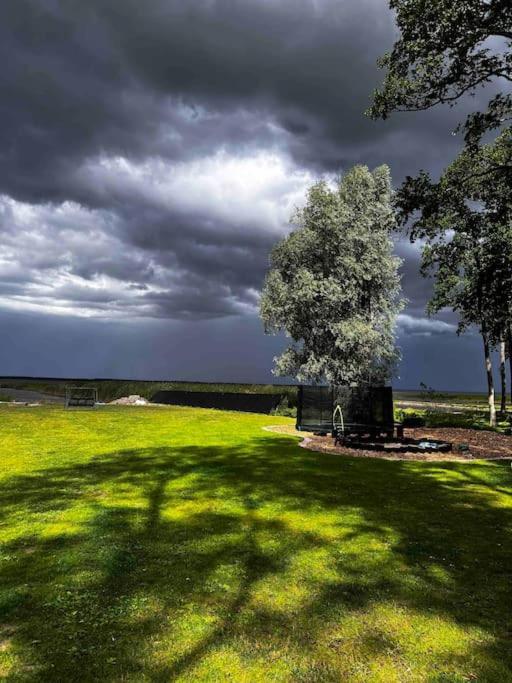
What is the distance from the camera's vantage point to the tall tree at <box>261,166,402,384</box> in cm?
2994

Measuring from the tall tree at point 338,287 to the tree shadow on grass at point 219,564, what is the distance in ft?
64.5

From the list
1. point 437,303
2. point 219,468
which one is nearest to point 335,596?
point 219,468

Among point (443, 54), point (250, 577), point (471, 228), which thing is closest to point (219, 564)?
point (250, 577)

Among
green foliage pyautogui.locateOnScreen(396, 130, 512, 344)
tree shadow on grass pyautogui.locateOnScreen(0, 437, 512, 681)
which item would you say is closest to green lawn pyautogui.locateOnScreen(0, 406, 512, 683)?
tree shadow on grass pyautogui.locateOnScreen(0, 437, 512, 681)

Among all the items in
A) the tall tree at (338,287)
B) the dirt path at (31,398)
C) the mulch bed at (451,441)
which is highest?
the tall tree at (338,287)

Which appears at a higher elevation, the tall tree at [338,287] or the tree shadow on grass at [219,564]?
the tall tree at [338,287]

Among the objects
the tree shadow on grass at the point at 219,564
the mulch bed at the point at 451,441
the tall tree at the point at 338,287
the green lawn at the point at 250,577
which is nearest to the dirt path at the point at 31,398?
the tall tree at the point at 338,287

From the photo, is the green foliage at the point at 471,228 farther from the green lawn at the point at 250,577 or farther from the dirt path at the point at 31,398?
the dirt path at the point at 31,398

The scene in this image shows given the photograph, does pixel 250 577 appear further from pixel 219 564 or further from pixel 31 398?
pixel 31 398

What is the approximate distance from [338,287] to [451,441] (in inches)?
518

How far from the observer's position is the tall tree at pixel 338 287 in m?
29.9

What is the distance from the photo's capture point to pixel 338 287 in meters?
29.5

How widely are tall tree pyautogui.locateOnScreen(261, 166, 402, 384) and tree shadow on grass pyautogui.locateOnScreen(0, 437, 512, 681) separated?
64.5 feet

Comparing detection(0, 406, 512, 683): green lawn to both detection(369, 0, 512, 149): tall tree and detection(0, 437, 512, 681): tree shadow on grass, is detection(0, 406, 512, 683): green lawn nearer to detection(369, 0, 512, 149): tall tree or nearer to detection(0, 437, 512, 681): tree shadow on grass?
detection(0, 437, 512, 681): tree shadow on grass
